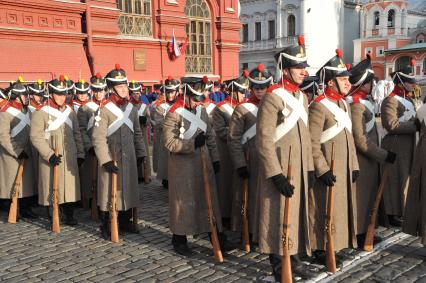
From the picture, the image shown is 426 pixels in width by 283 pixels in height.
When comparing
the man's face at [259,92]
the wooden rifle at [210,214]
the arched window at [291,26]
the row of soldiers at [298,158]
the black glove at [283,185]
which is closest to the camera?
the black glove at [283,185]

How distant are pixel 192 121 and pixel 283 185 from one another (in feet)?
5.34

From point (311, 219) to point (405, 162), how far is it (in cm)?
216

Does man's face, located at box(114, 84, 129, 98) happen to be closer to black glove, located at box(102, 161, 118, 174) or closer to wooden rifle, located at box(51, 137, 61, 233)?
black glove, located at box(102, 161, 118, 174)

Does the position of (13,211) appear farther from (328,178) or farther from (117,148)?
(328,178)

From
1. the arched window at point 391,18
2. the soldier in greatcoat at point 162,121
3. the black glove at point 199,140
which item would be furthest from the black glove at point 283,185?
the arched window at point 391,18

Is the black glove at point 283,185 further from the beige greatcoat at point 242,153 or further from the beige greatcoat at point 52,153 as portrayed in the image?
the beige greatcoat at point 52,153

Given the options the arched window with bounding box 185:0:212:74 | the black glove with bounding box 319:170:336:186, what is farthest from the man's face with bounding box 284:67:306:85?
the arched window with bounding box 185:0:212:74

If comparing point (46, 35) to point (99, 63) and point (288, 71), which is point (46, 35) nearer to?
point (99, 63)

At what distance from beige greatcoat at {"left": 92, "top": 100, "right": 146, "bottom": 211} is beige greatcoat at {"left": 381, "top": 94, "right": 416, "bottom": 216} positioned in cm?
342

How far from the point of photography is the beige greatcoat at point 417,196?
4863 millimetres

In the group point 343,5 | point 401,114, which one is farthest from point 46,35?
point 343,5

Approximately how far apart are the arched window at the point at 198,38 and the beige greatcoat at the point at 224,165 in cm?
1230

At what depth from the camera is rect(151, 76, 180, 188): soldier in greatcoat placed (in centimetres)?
852

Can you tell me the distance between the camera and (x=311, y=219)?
4707 millimetres
